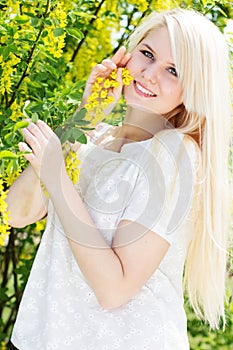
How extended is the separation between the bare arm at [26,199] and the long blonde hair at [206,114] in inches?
16.1

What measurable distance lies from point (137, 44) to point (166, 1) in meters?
0.61

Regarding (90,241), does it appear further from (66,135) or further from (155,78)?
(155,78)

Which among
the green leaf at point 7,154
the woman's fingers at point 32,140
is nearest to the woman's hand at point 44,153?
the woman's fingers at point 32,140

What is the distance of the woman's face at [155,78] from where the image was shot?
1.96 metres

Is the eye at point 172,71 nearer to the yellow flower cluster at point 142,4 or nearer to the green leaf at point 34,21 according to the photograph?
the green leaf at point 34,21

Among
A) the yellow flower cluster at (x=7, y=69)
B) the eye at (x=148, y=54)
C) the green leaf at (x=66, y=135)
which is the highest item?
the eye at (x=148, y=54)

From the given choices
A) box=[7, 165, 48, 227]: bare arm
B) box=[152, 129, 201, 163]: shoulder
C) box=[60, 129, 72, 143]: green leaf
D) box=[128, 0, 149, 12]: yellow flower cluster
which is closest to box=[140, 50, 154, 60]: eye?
box=[152, 129, 201, 163]: shoulder

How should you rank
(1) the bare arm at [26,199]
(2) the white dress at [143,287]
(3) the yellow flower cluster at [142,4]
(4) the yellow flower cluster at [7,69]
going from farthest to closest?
(3) the yellow flower cluster at [142,4]
(4) the yellow flower cluster at [7,69]
(1) the bare arm at [26,199]
(2) the white dress at [143,287]

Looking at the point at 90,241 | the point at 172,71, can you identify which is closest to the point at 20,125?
the point at 90,241

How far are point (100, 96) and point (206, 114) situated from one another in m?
0.29

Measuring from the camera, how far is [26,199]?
207cm

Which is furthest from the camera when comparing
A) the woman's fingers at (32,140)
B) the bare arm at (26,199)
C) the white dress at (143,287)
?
the bare arm at (26,199)

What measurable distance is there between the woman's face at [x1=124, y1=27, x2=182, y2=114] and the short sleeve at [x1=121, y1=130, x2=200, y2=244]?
0.08 meters

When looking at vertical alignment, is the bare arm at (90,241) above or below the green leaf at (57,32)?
below
